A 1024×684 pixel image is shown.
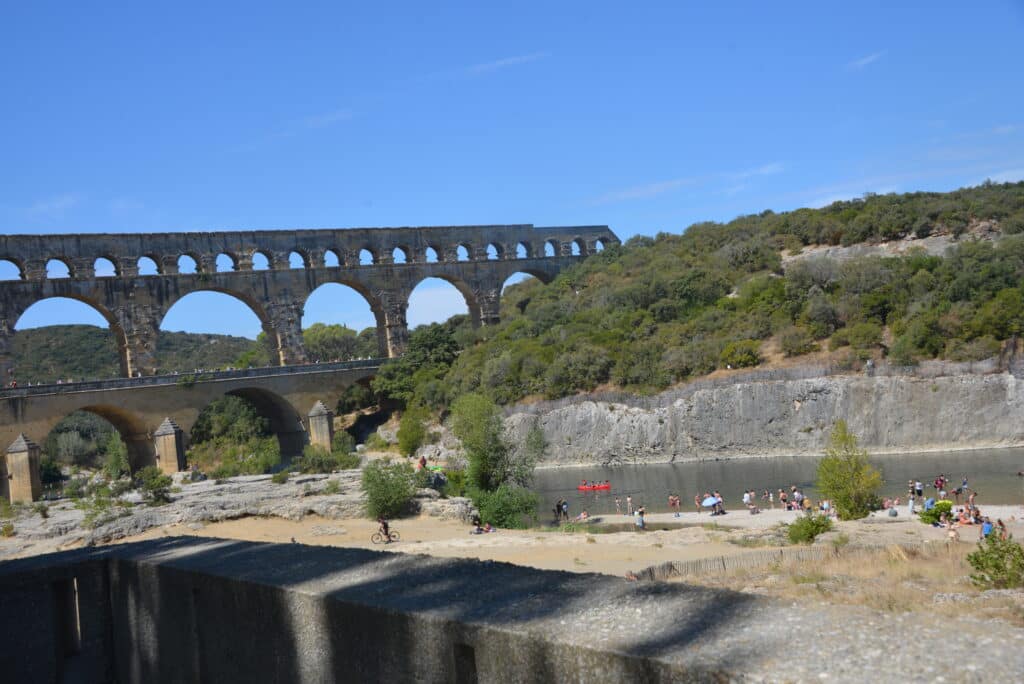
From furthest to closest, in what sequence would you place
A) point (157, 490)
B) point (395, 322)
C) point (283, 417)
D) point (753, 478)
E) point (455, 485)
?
point (395, 322), point (283, 417), point (753, 478), point (455, 485), point (157, 490)

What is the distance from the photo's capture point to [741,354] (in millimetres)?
41188

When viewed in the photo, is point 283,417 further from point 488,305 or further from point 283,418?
point 488,305

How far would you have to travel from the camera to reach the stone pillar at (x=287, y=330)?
47594 millimetres

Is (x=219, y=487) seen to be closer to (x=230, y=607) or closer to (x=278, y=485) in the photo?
(x=278, y=485)

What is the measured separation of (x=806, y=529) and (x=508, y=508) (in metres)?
8.76

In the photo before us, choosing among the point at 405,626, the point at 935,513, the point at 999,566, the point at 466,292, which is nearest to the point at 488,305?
the point at 466,292

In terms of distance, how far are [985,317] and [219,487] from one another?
28848 millimetres

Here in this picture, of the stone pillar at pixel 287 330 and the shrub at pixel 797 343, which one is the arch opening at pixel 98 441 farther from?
the shrub at pixel 797 343

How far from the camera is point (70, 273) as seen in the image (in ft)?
138

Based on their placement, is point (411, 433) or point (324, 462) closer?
point (324, 462)

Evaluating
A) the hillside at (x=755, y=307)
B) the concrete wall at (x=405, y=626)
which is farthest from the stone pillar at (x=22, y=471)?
the concrete wall at (x=405, y=626)

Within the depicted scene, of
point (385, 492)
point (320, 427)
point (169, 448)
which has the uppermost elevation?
point (320, 427)

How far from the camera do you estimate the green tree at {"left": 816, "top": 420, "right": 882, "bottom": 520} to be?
23.4 m

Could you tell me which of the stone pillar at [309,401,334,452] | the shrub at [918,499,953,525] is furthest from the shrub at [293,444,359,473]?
the shrub at [918,499,953,525]
